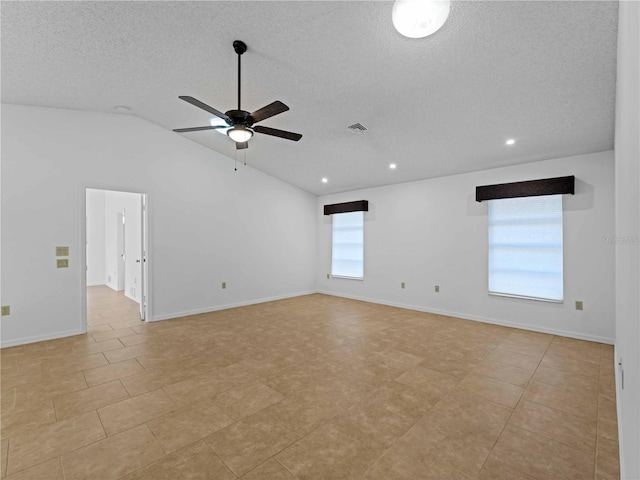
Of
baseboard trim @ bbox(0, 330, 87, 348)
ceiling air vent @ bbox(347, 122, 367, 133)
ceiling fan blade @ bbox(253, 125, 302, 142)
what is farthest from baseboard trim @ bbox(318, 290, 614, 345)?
baseboard trim @ bbox(0, 330, 87, 348)

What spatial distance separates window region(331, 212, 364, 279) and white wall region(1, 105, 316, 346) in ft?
3.11

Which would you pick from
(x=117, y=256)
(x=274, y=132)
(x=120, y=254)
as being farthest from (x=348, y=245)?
(x=117, y=256)

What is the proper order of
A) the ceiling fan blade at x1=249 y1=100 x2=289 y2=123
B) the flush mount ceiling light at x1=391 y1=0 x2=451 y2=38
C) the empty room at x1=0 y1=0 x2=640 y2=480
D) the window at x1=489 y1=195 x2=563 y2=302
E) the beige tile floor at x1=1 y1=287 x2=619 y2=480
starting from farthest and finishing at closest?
1. the window at x1=489 y1=195 x2=563 y2=302
2. the ceiling fan blade at x1=249 y1=100 x2=289 y2=123
3. the flush mount ceiling light at x1=391 y1=0 x2=451 y2=38
4. the empty room at x1=0 y1=0 x2=640 y2=480
5. the beige tile floor at x1=1 y1=287 x2=619 y2=480

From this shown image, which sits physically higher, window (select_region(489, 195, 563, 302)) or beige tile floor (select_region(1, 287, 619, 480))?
window (select_region(489, 195, 563, 302))

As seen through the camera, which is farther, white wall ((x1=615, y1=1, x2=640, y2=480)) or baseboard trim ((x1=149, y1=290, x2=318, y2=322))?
baseboard trim ((x1=149, y1=290, x2=318, y2=322))

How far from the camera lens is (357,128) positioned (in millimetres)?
Answer: 4012

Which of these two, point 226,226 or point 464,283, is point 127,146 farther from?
point 464,283

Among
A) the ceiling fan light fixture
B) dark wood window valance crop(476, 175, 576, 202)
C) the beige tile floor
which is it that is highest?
the ceiling fan light fixture

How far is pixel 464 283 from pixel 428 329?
4.06 feet

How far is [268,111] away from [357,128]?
70.1 inches

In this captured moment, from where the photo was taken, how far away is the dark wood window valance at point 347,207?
6414 mm

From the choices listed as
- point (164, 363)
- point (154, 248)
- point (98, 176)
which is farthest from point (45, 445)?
point (98, 176)

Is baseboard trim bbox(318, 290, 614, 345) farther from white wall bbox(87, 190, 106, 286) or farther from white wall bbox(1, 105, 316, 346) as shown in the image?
white wall bbox(87, 190, 106, 286)

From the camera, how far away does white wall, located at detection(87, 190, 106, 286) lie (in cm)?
876
